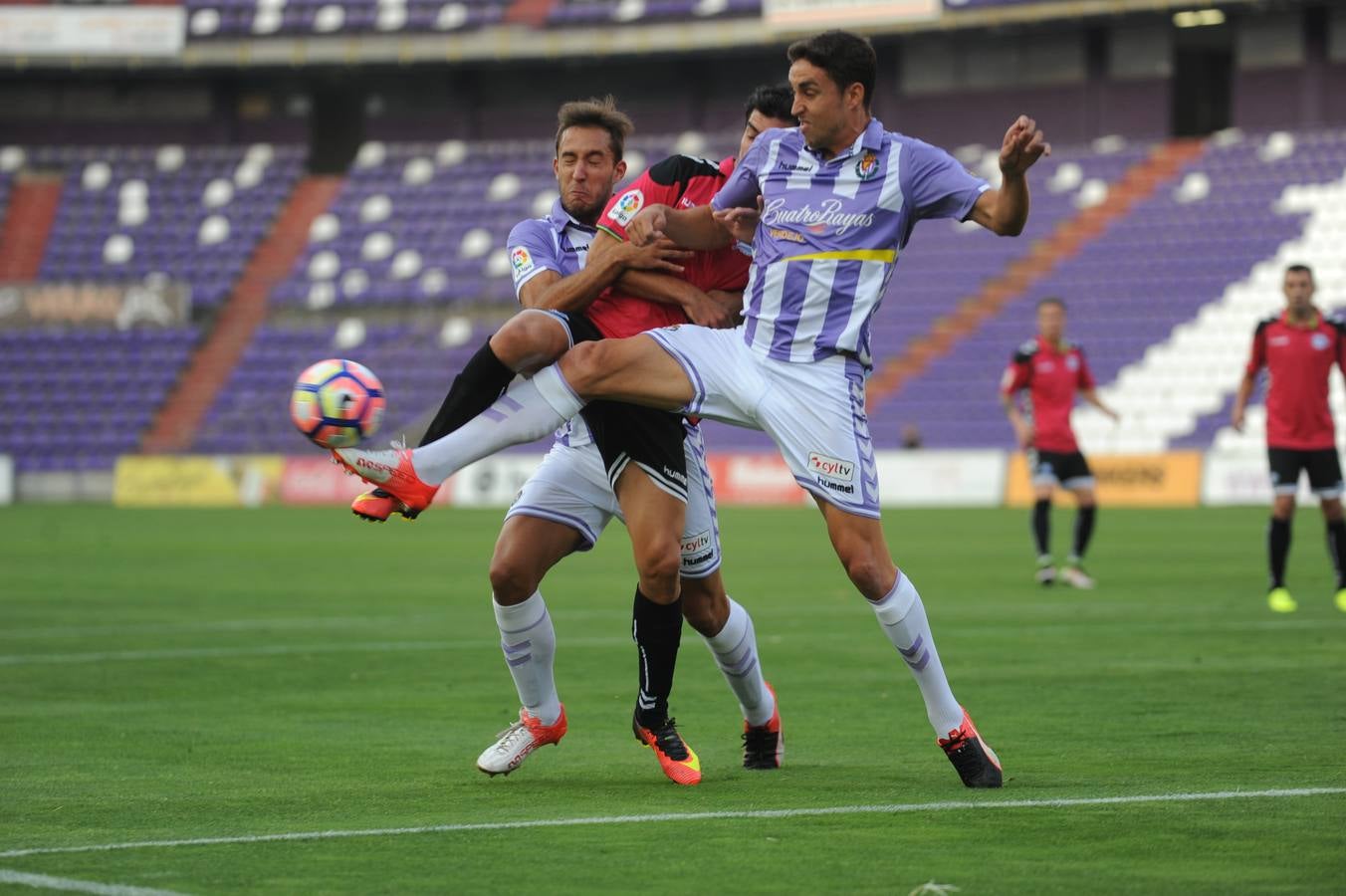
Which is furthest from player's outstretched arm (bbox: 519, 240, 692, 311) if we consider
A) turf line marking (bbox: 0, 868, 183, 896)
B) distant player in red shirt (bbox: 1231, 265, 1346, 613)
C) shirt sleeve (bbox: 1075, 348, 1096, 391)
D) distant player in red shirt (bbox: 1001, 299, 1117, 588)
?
shirt sleeve (bbox: 1075, 348, 1096, 391)

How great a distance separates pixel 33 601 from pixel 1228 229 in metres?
24.9

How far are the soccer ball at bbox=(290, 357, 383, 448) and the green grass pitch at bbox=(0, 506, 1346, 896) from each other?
3.57 feet

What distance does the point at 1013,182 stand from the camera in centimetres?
589

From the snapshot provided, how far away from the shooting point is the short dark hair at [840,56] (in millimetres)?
6227

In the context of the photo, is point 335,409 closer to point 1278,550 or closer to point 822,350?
point 822,350

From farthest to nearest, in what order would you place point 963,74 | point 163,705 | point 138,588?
point 963,74 < point 138,588 < point 163,705

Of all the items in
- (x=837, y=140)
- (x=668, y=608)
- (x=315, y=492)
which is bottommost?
(x=315, y=492)

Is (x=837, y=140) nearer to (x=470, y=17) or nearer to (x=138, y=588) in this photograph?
(x=138, y=588)

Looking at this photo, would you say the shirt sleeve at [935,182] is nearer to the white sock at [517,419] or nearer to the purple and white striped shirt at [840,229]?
the purple and white striped shirt at [840,229]

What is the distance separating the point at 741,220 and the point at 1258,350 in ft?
26.4

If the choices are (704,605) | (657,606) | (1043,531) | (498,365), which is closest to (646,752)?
(704,605)

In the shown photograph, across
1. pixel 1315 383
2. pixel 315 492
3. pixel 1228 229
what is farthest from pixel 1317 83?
pixel 1315 383

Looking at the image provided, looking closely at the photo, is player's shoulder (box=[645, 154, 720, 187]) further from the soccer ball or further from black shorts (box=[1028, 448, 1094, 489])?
black shorts (box=[1028, 448, 1094, 489])

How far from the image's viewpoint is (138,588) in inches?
613
